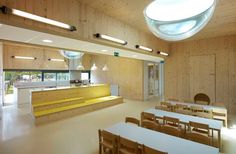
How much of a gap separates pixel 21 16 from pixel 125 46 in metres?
2.76

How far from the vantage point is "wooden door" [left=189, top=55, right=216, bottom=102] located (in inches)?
258

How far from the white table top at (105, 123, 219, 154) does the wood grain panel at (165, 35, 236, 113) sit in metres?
5.24

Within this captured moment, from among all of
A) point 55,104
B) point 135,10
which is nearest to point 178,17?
point 135,10

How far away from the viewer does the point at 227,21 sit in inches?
171

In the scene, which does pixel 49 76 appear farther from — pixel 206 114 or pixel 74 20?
pixel 206 114

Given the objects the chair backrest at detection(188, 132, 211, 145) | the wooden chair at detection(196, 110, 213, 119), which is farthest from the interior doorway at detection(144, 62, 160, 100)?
the chair backrest at detection(188, 132, 211, 145)

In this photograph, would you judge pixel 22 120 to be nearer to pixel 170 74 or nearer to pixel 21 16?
pixel 21 16

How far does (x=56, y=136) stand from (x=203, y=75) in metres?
6.54

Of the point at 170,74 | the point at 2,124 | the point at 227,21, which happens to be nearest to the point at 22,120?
the point at 2,124

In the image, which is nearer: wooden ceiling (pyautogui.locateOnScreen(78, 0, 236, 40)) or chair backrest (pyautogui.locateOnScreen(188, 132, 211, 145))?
chair backrest (pyautogui.locateOnScreen(188, 132, 211, 145))

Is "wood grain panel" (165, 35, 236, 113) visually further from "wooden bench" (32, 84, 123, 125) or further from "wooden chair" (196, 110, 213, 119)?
"wooden bench" (32, 84, 123, 125)

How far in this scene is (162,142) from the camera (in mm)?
2332

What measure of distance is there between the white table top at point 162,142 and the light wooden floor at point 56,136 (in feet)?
3.56

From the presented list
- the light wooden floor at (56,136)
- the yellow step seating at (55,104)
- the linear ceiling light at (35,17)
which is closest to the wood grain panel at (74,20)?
the linear ceiling light at (35,17)
